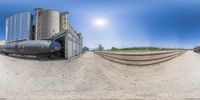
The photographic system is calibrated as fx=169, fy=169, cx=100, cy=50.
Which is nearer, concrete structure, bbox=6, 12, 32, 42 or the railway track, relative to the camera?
the railway track

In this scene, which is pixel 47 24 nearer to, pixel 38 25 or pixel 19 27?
pixel 38 25

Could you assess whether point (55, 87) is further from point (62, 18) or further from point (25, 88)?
point (62, 18)

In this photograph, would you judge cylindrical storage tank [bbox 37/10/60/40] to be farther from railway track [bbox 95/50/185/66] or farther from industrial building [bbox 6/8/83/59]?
railway track [bbox 95/50/185/66]

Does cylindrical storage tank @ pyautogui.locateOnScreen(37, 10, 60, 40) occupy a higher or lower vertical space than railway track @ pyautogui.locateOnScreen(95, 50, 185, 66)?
higher

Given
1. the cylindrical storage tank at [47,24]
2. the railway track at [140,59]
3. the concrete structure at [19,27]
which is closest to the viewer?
the railway track at [140,59]

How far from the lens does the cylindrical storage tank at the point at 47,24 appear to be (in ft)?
93.2

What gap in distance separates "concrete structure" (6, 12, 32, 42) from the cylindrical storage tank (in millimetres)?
2099

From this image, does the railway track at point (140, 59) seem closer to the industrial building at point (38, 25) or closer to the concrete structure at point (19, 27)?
the industrial building at point (38, 25)

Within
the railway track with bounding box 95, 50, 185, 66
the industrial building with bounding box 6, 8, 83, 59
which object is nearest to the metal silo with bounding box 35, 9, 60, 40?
the industrial building with bounding box 6, 8, 83, 59

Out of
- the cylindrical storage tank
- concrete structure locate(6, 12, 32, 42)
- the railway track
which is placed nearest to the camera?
the railway track

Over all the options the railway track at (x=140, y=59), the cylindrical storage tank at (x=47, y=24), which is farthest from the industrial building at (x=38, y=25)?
the railway track at (x=140, y=59)

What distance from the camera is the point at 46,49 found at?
2119cm

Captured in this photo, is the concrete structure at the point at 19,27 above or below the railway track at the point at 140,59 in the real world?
above

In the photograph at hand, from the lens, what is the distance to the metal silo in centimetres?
2845
